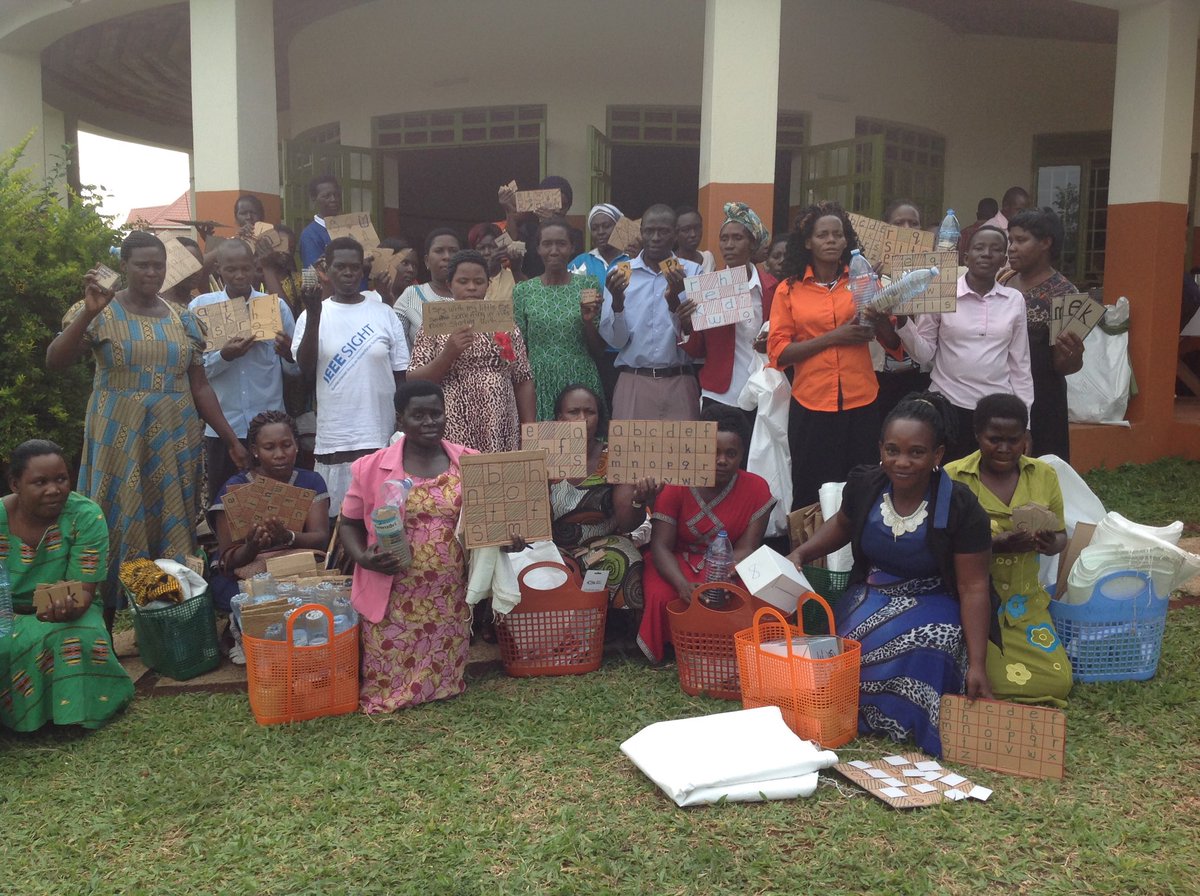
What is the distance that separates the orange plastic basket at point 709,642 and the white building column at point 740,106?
12.9ft

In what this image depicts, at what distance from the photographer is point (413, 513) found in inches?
165

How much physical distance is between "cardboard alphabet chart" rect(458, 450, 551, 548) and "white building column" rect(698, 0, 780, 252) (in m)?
3.84

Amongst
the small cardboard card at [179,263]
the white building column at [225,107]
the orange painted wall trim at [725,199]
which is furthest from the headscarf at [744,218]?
the white building column at [225,107]

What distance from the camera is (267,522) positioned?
458 cm

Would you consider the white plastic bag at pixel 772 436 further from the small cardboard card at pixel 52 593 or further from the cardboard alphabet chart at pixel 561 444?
the small cardboard card at pixel 52 593

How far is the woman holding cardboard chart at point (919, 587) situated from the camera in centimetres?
369

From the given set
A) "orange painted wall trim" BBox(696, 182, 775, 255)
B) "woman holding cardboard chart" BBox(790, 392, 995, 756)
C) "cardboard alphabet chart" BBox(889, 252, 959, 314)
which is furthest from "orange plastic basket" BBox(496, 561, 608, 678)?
"orange painted wall trim" BBox(696, 182, 775, 255)

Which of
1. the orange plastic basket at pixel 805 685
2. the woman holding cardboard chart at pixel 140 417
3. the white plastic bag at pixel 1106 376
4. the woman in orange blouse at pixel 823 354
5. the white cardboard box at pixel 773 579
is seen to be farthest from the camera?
the white plastic bag at pixel 1106 376

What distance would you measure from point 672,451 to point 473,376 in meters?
1.18

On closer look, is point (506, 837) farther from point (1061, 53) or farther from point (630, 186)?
point (630, 186)

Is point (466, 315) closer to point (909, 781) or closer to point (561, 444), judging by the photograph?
point (561, 444)

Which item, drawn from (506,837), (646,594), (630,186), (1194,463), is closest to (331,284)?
(646,594)

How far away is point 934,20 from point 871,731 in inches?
361

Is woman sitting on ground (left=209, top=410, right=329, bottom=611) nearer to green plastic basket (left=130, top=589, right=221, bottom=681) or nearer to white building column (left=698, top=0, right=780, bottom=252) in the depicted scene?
green plastic basket (left=130, top=589, right=221, bottom=681)
